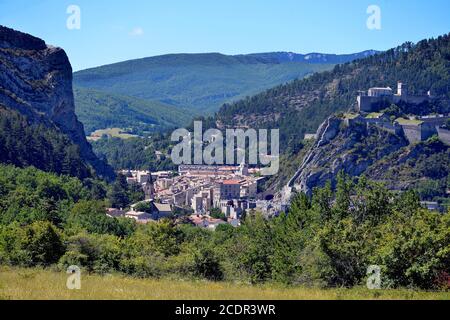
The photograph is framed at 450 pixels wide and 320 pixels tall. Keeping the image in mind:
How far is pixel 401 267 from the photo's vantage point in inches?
569

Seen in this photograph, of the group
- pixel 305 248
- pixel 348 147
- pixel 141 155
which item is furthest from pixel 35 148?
pixel 141 155

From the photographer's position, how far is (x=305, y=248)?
2038cm

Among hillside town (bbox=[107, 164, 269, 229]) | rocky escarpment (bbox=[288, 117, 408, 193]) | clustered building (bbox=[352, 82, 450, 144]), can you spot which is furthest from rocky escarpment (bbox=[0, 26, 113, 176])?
clustered building (bbox=[352, 82, 450, 144])

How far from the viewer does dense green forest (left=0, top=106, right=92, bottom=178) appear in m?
57.4

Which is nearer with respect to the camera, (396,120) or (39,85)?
(39,85)

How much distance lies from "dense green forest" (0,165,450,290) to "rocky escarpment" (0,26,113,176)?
118 ft

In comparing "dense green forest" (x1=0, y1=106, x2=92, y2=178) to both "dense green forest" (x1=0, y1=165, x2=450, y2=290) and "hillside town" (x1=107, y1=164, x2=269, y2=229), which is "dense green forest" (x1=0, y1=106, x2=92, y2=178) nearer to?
"hillside town" (x1=107, y1=164, x2=269, y2=229)

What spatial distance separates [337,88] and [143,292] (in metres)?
118

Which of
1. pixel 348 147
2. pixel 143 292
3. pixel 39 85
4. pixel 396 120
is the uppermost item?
pixel 39 85

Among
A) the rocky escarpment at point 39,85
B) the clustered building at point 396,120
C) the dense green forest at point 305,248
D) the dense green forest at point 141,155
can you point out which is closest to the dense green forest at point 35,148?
the rocky escarpment at point 39,85

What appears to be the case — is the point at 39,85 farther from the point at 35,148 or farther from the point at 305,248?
the point at 305,248

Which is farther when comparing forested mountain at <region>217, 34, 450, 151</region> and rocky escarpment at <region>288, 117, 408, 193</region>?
forested mountain at <region>217, 34, 450, 151</region>

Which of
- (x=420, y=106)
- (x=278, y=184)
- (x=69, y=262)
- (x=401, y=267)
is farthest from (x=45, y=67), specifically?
(x=401, y=267)

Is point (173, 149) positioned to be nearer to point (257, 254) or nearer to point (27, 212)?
point (27, 212)
